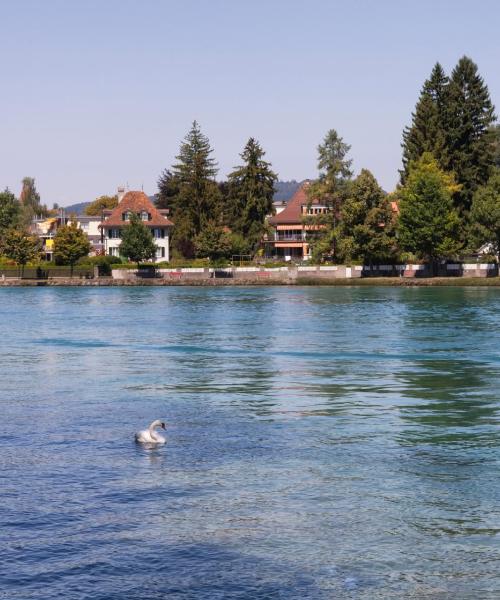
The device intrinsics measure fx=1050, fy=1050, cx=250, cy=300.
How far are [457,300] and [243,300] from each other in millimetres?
20438

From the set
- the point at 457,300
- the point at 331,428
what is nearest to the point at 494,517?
the point at 331,428

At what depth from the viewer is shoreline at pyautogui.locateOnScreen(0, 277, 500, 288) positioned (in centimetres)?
13075

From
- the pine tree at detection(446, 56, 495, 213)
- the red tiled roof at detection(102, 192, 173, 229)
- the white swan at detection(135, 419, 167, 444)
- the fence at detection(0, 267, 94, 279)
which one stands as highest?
the pine tree at detection(446, 56, 495, 213)

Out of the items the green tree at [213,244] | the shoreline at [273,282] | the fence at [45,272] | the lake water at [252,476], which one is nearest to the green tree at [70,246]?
the fence at [45,272]

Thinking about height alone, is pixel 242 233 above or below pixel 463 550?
above

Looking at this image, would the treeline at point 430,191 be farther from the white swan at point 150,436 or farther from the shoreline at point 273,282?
the white swan at point 150,436

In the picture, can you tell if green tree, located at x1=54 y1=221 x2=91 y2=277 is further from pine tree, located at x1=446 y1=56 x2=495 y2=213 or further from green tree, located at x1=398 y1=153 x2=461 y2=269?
pine tree, located at x1=446 y1=56 x2=495 y2=213

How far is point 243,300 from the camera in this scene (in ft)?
333

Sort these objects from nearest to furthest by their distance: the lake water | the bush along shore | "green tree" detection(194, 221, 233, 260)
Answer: the lake water < the bush along shore < "green tree" detection(194, 221, 233, 260)

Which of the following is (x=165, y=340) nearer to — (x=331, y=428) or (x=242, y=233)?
(x=331, y=428)

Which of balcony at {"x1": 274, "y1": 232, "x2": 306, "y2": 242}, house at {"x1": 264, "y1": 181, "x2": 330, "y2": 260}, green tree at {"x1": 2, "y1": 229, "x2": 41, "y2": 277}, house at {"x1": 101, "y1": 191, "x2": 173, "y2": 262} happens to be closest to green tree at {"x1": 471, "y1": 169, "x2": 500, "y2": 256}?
house at {"x1": 101, "y1": 191, "x2": 173, "y2": 262}

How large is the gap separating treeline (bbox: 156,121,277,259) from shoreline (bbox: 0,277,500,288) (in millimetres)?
9494

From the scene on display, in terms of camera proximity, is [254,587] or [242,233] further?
[242,233]

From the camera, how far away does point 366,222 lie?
443 feet
